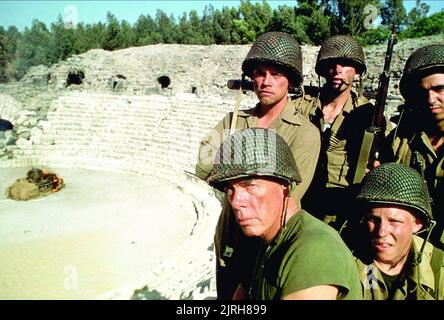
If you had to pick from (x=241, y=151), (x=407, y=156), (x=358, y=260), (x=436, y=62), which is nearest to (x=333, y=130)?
(x=407, y=156)

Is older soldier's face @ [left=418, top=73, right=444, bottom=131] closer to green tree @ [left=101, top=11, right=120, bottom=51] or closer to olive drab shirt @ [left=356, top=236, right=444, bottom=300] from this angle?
olive drab shirt @ [left=356, top=236, right=444, bottom=300]

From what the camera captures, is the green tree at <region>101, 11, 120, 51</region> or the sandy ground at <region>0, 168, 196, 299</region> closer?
the sandy ground at <region>0, 168, 196, 299</region>

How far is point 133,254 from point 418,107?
292 inches

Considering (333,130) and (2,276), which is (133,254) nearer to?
(2,276)

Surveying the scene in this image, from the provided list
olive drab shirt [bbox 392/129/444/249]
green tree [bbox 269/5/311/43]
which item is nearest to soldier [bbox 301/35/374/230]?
olive drab shirt [bbox 392/129/444/249]

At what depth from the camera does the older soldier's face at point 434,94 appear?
272 centimetres

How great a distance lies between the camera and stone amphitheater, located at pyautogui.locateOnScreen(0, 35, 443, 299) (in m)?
7.39

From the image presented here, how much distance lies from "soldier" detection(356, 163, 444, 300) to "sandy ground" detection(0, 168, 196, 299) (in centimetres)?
612

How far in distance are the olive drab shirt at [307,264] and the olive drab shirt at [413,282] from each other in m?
0.73

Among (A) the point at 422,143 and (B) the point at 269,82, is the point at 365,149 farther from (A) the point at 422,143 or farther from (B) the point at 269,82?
(B) the point at 269,82

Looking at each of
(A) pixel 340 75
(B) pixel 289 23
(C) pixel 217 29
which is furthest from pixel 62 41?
(A) pixel 340 75

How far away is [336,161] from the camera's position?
155 inches

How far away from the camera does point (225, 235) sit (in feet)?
8.75

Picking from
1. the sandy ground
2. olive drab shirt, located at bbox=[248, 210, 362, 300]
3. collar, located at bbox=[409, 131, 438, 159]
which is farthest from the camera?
the sandy ground
